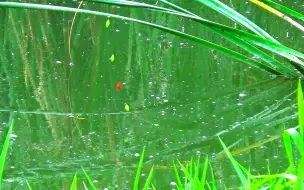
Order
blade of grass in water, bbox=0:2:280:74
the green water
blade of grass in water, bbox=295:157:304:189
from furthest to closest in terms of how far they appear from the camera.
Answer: the green water → blade of grass in water, bbox=0:2:280:74 → blade of grass in water, bbox=295:157:304:189

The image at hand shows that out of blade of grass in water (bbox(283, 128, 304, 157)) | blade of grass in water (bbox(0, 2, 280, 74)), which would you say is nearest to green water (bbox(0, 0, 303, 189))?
blade of grass in water (bbox(0, 2, 280, 74))

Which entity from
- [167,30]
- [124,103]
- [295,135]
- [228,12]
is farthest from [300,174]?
[124,103]

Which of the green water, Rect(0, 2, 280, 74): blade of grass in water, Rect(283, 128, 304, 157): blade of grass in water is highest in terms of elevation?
Rect(0, 2, 280, 74): blade of grass in water

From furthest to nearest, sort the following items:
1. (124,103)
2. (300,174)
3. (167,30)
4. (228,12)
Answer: (124,103) → (228,12) → (167,30) → (300,174)

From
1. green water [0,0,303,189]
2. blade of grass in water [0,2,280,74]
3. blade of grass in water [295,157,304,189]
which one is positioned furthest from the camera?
green water [0,0,303,189]

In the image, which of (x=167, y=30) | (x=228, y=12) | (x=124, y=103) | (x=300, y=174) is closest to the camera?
(x=300, y=174)

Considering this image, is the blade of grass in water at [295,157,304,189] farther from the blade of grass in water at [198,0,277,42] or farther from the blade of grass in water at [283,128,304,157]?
the blade of grass in water at [198,0,277,42]

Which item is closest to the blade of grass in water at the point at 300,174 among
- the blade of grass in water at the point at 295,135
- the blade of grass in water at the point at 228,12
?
the blade of grass in water at the point at 295,135

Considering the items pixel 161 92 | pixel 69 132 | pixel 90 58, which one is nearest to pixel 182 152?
pixel 69 132

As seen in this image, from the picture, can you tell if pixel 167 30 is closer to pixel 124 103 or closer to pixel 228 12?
pixel 228 12
